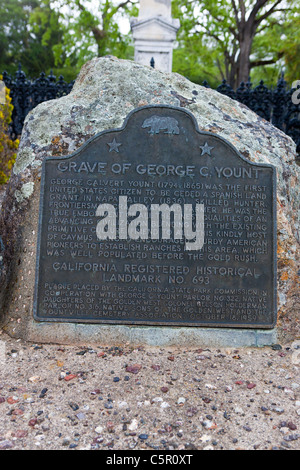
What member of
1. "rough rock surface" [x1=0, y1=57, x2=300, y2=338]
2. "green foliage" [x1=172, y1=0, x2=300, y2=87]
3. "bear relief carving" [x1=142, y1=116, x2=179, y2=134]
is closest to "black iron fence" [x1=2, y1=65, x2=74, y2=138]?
"rough rock surface" [x1=0, y1=57, x2=300, y2=338]

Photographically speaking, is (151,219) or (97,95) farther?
(97,95)

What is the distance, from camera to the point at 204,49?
18703mm

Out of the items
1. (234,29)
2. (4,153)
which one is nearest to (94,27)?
(234,29)

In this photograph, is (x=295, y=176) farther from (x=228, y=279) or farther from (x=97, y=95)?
(x=97, y=95)

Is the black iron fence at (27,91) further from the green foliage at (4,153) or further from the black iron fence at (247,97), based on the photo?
the green foliage at (4,153)

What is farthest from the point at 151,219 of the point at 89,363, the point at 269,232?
the point at 89,363

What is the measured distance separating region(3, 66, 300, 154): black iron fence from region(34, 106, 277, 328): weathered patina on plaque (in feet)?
19.2

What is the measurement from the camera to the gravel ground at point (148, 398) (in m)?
2.03

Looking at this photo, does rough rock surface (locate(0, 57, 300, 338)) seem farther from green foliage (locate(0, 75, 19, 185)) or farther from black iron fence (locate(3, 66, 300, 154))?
black iron fence (locate(3, 66, 300, 154))

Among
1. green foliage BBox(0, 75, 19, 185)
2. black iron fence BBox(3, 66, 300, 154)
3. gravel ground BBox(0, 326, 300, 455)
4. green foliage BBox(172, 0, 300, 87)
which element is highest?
green foliage BBox(172, 0, 300, 87)

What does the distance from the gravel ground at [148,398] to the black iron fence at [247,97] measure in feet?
21.5

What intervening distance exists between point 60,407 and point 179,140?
1.95m

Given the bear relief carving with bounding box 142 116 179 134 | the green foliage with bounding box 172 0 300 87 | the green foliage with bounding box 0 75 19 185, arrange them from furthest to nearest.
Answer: the green foliage with bounding box 172 0 300 87, the green foliage with bounding box 0 75 19 185, the bear relief carving with bounding box 142 116 179 134
